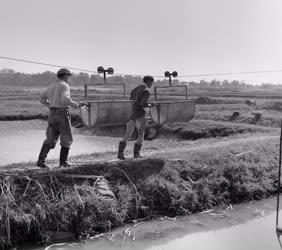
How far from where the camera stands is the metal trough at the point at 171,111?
11766mm

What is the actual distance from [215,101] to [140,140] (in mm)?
21050

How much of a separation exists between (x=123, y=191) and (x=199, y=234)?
157 centimetres

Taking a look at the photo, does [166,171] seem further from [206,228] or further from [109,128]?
[109,128]

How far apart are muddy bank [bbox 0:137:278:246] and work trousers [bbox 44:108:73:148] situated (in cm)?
64

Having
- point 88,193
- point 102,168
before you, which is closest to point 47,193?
point 88,193

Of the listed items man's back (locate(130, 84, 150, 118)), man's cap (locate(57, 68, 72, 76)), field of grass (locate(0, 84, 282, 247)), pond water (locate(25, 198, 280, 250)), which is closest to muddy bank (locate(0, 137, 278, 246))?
field of grass (locate(0, 84, 282, 247))

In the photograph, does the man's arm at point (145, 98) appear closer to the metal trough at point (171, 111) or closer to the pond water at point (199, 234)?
the metal trough at point (171, 111)

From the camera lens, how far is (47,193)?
782 centimetres

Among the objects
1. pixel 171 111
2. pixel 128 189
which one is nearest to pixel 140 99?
pixel 171 111

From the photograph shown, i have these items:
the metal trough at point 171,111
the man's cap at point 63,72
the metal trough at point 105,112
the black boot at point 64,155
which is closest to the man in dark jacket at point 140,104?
the metal trough at point 105,112

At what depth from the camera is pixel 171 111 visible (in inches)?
471

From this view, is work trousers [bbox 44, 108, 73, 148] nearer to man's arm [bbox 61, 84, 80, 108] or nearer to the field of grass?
man's arm [bbox 61, 84, 80, 108]

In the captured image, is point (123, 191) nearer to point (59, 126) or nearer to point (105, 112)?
point (59, 126)

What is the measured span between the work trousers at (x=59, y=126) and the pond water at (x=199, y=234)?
7.13 ft
